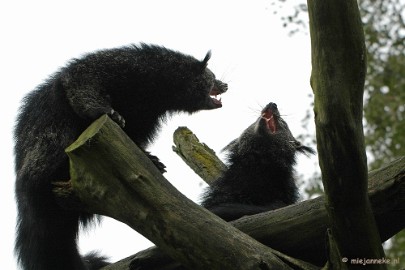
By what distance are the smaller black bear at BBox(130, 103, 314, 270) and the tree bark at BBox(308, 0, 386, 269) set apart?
171 centimetres

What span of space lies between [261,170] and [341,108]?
2761mm

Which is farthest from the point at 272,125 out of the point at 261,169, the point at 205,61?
the point at 205,61

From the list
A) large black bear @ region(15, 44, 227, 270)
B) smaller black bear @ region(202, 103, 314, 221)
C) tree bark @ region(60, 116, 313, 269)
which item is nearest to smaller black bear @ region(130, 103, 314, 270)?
smaller black bear @ region(202, 103, 314, 221)

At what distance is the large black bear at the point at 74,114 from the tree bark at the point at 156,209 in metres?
0.81

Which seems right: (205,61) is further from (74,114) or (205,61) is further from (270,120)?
(74,114)

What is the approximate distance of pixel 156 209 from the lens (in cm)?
359

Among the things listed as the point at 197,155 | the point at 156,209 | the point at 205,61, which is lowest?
the point at 156,209

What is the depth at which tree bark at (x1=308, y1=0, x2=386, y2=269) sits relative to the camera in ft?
9.64

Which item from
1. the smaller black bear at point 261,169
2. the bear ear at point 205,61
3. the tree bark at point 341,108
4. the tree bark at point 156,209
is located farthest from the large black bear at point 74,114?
the tree bark at point 341,108

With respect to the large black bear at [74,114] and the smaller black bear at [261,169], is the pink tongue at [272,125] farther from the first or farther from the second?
the large black bear at [74,114]

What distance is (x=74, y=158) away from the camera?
3643 millimetres

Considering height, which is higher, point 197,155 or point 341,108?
point 197,155

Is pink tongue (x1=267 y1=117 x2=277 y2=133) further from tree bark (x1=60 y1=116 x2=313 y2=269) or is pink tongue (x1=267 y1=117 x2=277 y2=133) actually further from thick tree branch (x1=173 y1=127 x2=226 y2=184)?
tree bark (x1=60 y1=116 x2=313 y2=269)

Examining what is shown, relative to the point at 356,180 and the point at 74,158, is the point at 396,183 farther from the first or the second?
the point at 74,158
